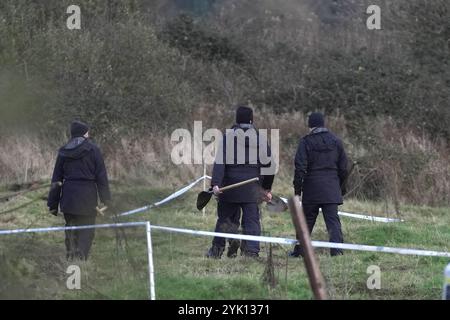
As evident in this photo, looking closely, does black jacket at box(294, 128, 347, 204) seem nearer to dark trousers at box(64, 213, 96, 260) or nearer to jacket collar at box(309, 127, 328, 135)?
jacket collar at box(309, 127, 328, 135)

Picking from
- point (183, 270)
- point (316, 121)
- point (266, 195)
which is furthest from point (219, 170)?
point (183, 270)

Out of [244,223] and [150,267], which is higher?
[150,267]

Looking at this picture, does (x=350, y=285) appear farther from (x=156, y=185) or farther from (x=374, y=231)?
(x=156, y=185)

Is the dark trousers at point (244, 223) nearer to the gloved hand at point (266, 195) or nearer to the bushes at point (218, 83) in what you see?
the gloved hand at point (266, 195)

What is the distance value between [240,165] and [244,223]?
25.9 inches

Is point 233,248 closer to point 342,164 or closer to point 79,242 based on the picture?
point 342,164

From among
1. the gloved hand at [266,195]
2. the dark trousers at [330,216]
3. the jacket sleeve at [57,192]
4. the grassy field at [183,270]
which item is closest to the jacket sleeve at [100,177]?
the grassy field at [183,270]

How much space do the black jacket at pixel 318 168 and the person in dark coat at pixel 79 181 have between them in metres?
2.25

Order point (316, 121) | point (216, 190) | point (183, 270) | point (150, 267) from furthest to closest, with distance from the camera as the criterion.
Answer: point (316, 121) < point (216, 190) < point (183, 270) < point (150, 267)

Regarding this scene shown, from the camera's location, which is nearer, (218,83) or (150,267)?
(150,267)

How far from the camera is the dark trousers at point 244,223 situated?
36.1ft

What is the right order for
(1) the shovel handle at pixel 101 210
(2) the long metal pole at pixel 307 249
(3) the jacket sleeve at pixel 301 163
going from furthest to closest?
(3) the jacket sleeve at pixel 301 163, (1) the shovel handle at pixel 101 210, (2) the long metal pole at pixel 307 249

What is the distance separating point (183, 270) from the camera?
987 cm
